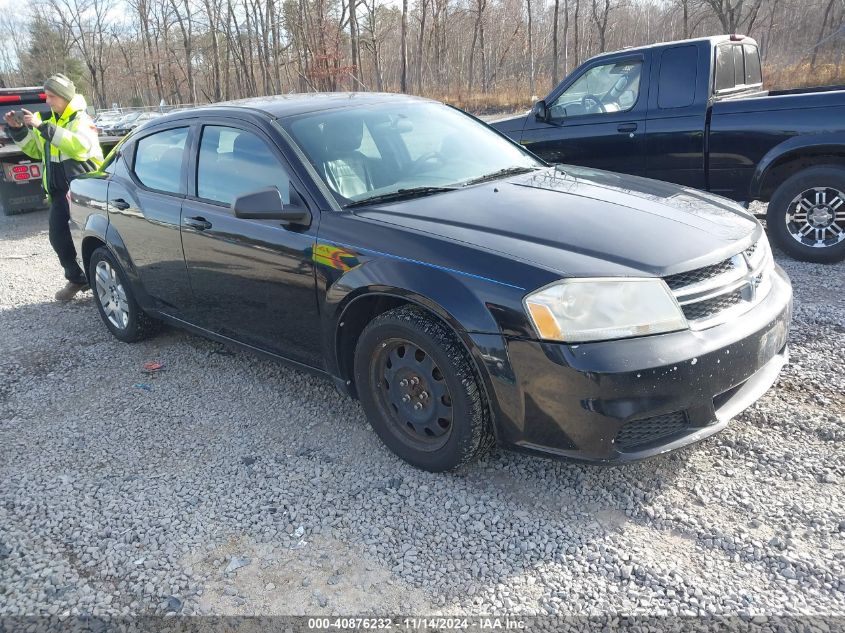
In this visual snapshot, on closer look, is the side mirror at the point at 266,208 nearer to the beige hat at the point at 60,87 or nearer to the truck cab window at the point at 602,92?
the beige hat at the point at 60,87

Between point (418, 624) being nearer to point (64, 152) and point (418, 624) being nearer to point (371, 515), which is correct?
point (371, 515)

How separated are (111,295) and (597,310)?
406 cm

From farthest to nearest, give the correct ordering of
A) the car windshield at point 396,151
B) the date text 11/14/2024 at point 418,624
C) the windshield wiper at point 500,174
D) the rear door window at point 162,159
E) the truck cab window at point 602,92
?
the truck cab window at point 602,92 → the rear door window at point 162,159 → the windshield wiper at point 500,174 → the car windshield at point 396,151 → the date text 11/14/2024 at point 418,624

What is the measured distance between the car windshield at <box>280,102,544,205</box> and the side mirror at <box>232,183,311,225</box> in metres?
0.23

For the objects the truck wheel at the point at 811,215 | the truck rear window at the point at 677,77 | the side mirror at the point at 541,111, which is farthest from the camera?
the side mirror at the point at 541,111

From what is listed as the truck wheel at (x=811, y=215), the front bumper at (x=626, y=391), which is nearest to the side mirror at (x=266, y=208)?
the front bumper at (x=626, y=391)

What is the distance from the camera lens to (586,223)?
2.98m

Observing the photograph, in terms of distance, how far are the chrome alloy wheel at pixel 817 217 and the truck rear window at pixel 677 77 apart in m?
1.35

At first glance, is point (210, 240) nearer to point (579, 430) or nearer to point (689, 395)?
point (579, 430)

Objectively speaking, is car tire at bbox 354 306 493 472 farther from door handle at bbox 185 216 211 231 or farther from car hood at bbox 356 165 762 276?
door handle at bbox 185 216 211 231

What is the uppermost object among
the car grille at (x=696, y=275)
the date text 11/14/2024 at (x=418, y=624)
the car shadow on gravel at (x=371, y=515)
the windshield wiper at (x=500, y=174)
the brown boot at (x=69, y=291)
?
the windshield wiper at (x=500, y=174)

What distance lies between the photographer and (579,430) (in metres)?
2.60

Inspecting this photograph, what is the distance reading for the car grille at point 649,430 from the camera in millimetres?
2631

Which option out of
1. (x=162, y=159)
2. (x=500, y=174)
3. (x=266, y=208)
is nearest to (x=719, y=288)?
(x=500, y=174)
